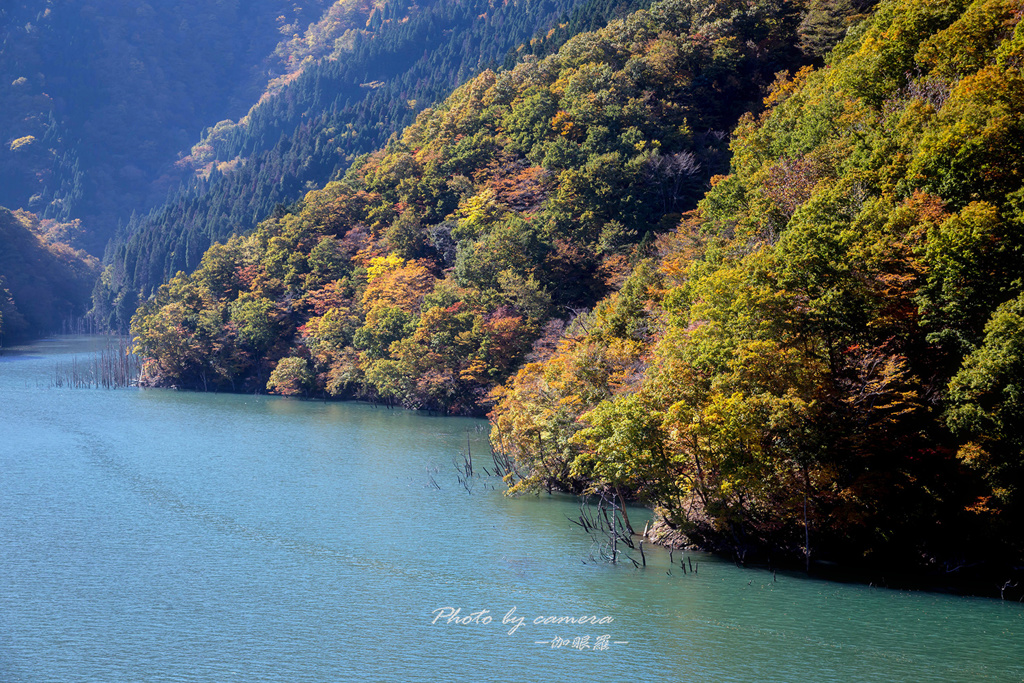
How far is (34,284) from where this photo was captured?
154375mm

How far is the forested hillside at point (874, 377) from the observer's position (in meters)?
26.3

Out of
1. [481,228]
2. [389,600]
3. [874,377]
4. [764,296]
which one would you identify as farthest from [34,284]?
[874,377]

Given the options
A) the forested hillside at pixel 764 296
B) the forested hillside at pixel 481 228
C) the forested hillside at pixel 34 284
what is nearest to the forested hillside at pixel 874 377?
the forested hillside at pixel 764 296

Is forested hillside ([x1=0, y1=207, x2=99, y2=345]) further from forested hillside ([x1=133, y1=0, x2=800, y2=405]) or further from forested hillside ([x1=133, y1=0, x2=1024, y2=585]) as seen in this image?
forested hillside ([x1=133, y1=0, x2=1024, y2=585])

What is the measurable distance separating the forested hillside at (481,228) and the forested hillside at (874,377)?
29.0 meters

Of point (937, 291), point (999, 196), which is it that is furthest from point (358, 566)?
point (999, 196)

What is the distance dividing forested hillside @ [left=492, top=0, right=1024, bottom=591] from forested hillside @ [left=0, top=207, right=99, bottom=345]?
446 feet

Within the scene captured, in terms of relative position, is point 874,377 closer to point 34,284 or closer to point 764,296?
point 764,296

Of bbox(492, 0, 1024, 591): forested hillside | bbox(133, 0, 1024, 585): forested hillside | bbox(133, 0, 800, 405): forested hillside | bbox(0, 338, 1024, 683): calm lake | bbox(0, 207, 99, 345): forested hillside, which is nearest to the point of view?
bbox(0, 338, 1024, 683): calm lake

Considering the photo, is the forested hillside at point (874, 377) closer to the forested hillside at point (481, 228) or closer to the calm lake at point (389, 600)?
the calm lake at point (389, 600)

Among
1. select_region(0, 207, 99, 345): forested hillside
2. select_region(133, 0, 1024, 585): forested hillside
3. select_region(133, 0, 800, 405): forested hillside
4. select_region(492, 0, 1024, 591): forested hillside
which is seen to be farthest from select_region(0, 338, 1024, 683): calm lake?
select_region(0, 207, 99, 345): forested hillside

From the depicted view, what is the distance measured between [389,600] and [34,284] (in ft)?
500

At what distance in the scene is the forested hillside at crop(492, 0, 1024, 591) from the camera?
2633 cm

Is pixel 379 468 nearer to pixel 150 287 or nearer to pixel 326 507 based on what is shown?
pixel 326 507
